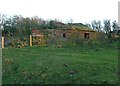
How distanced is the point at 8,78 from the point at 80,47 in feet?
20.9

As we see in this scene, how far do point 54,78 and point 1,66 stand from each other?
7.97ft

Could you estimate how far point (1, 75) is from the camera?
26.7 ft

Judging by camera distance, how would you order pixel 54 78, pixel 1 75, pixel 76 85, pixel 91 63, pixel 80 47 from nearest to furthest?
pixel 76 85, pixel 54 78, pixel 1 75, pixel 91 63, pixel 80 47

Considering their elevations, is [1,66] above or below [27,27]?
below

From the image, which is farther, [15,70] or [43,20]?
[43,20]

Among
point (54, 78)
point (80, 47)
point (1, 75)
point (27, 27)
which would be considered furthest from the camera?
point (27, 27)

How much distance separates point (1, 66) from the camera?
9.16m

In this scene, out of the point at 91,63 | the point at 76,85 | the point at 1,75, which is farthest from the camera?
the point at 91,63

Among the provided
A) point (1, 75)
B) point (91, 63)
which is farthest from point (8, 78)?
point (91, 63)

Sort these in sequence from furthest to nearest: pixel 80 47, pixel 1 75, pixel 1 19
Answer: pixel 1 19 → pixel 80 47 → pixel 1 75

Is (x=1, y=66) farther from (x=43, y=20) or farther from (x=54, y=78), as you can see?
(x=43, y=20)

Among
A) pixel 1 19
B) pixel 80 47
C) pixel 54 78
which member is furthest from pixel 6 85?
pixel 1 19

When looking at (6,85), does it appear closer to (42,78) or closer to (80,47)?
(42,78)

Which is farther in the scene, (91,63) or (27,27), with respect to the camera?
(27,27)
